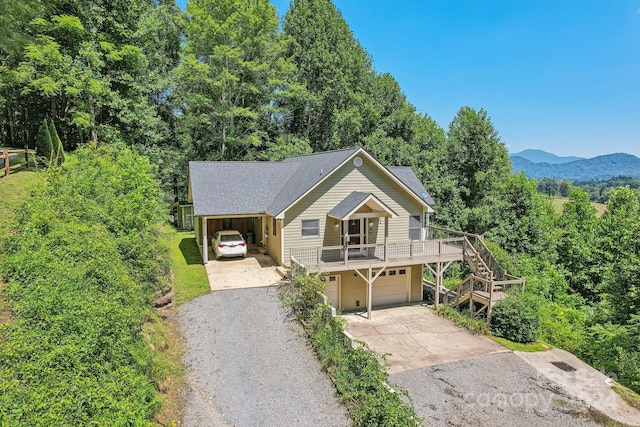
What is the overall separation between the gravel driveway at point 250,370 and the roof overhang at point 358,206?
19.1ft

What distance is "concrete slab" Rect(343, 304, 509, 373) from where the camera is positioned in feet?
43.8

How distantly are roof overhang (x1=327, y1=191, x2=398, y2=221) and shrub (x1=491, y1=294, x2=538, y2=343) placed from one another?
21.0 ft

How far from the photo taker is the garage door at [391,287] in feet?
66.1

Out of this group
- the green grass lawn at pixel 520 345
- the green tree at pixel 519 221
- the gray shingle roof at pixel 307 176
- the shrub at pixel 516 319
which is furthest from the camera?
the green tree at pixel 519 221

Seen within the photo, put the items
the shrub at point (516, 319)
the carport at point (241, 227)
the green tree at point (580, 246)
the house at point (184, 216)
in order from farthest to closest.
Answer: the house at point (184, 216) → the green tree at point (580, 246) → the carport at point (241, 227) → the shrub at point (516, 319)

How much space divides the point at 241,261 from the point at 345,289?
5618 mm

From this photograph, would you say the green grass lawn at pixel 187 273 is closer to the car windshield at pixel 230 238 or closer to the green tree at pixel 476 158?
the car windshield at pixel 230 238

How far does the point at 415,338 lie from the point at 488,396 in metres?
4.57

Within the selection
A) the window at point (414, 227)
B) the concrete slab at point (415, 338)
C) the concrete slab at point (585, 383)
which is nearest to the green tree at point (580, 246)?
the window at point (414, 227)

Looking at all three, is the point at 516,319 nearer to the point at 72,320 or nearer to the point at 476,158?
the point at 72,320

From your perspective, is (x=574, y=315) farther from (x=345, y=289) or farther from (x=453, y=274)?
(x=345, y=289)

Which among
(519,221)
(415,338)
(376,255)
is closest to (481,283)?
(376,255)

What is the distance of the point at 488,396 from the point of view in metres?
11.0

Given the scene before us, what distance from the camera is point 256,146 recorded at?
108 feet
